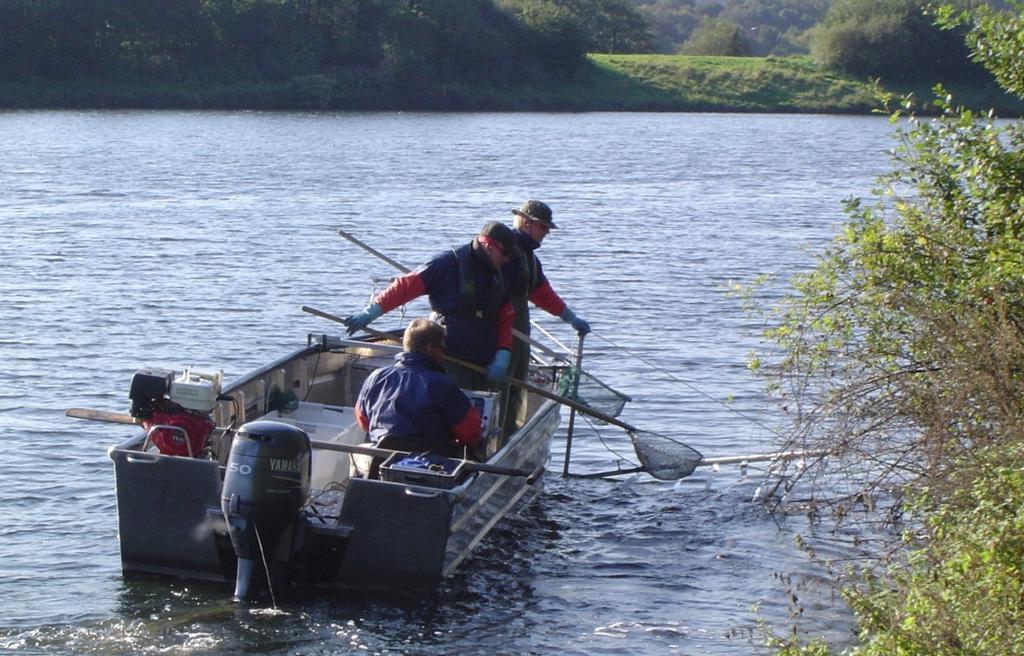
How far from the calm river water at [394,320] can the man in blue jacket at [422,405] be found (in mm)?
939

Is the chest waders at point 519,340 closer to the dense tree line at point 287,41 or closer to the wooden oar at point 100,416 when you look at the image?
the wooden oar at point 100,416

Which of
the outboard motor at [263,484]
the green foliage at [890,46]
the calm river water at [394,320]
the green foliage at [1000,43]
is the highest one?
the green foliage at [890,46]

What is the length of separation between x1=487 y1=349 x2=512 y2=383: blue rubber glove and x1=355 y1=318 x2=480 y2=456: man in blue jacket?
1.06m

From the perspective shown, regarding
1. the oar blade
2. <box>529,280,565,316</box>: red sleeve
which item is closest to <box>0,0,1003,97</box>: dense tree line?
<box>529,280,565,316</box>: red sleeve

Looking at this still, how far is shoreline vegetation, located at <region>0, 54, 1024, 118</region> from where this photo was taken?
2271 inches

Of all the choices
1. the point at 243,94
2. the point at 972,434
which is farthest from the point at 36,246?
the point at 243,94

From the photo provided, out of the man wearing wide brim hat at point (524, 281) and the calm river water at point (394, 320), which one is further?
the man wearing wide brim hat at point (524, 281)

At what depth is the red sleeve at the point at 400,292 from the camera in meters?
9.76

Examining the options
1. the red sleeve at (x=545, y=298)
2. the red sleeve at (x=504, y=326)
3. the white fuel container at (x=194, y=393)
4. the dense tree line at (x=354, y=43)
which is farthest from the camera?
the dense tree line at (x=354, y=43)

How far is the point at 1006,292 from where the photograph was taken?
785cm

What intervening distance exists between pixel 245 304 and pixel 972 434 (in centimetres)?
1320

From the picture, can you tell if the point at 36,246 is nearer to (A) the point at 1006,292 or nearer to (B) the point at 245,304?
(B) the point at 245,304

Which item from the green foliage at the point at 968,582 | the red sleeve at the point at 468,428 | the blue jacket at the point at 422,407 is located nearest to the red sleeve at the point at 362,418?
the blue jacket at the point at 422,407

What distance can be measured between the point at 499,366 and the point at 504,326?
35cm
